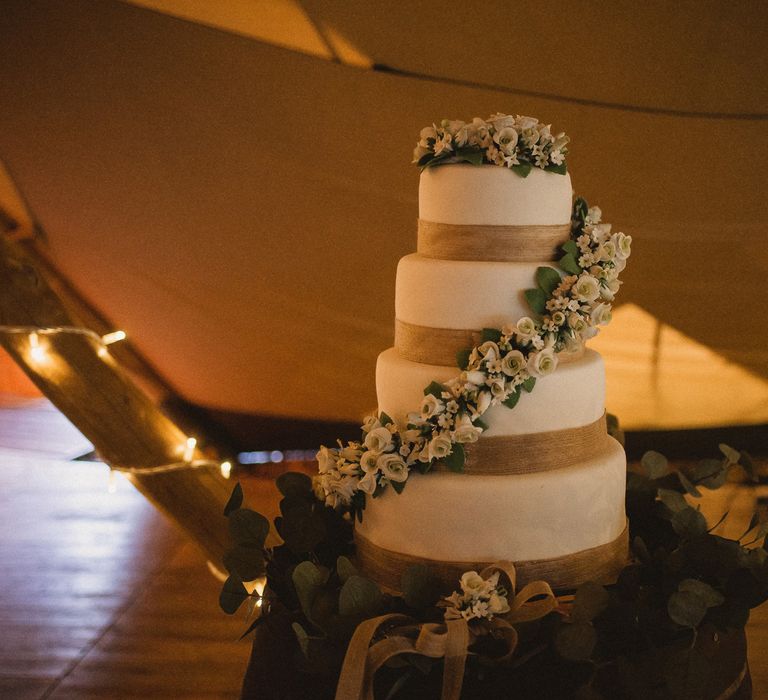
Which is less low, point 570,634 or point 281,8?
point 281,8

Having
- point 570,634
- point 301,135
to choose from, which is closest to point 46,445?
point 301,135

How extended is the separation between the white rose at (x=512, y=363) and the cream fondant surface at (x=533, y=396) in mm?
89

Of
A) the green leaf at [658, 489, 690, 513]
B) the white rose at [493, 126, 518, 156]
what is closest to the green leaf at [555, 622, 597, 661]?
the green leaf at [658, 489, 690, 513]

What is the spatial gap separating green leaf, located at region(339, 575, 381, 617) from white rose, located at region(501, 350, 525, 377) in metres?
0.43

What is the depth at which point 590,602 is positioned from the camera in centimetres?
141

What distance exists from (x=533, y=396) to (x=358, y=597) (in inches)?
18.9

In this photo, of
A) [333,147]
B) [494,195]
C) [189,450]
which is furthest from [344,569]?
[333,147]

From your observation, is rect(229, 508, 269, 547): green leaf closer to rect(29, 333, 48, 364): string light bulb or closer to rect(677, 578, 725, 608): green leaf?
rect(677, 578, 725, 608): green leaf

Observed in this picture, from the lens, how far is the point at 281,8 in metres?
3.52

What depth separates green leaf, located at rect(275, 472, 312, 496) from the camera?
1.84 m

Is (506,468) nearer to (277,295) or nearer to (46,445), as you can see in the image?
(277,295)

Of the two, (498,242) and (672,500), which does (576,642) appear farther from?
(498,242)

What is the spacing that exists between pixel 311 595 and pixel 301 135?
2.72 meters

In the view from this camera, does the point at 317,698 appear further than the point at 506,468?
No
